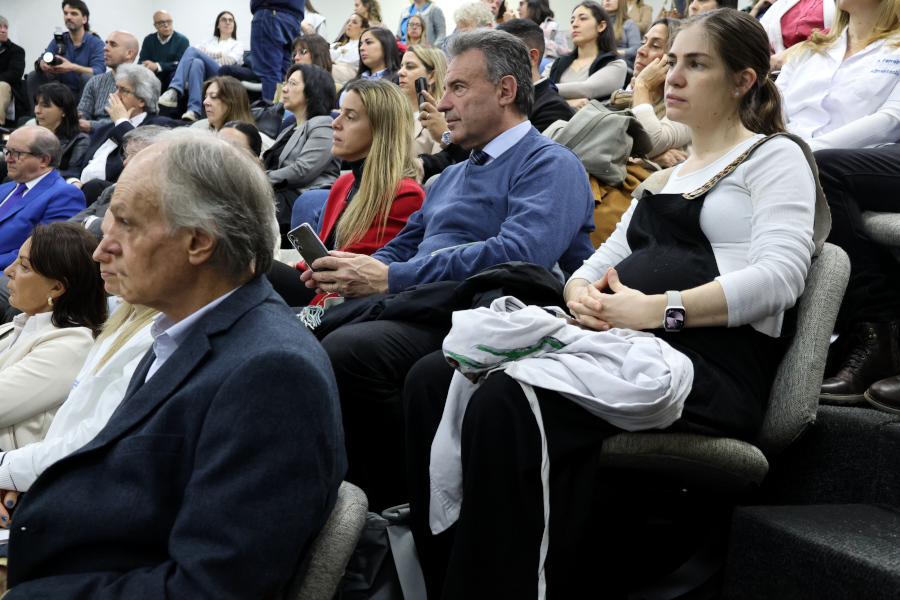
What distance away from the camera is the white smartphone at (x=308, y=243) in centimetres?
244

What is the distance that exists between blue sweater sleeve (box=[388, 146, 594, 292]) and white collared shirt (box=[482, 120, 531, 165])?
5.3 inches

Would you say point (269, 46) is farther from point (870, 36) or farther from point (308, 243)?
point (870, 36)

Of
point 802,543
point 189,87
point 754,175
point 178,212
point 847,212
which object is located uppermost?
point 178,212

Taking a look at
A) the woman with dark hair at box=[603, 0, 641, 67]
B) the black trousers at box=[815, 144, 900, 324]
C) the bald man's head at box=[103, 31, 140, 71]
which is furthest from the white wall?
the black trousers at box=[815, 144, 900, 324]

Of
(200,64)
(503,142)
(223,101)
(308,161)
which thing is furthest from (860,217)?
(200,64)

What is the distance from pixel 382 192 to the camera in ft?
9.83

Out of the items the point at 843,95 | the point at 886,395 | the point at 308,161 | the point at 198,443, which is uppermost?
the point at 198,443

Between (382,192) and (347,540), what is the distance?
6.19ft

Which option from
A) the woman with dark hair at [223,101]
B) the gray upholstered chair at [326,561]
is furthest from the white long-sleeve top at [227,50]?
the gray upholstered chair at [326,561]

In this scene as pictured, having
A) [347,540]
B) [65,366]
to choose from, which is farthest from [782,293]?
[65,366]

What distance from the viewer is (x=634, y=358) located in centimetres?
158

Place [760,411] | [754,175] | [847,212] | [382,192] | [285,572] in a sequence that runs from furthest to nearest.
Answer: [382,192] < [847,212] < [754,175] < [760,411] < [285,572]

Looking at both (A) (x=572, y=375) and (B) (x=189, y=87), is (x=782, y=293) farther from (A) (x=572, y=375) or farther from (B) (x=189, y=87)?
(B) (x=189, y=87)

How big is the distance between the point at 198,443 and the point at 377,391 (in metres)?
1.04
